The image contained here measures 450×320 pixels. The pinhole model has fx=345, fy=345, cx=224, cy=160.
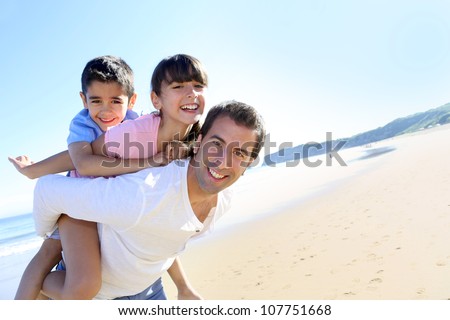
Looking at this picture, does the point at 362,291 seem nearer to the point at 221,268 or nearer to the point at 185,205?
the point at 221,268

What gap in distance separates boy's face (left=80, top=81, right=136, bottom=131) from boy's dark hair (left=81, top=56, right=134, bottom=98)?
4 centimetres

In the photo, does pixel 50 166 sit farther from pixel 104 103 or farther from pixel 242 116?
pixel 242 116

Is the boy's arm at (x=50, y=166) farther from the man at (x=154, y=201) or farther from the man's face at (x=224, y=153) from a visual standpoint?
the man's face at (x=224, y=153)

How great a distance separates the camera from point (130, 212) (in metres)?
2.07

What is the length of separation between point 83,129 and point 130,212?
1.37m

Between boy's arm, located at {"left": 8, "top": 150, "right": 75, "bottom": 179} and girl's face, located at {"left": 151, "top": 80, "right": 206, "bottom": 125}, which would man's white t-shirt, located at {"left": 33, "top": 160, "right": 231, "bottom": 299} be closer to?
boy's arm, located at {"left": 8, "top": 150, "right": 75, "bottom": 179}

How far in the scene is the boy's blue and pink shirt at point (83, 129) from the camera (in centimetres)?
300

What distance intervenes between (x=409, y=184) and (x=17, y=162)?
11911mm

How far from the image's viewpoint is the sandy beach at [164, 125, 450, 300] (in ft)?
16.0

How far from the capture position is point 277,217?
10.6 m

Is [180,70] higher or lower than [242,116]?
higher

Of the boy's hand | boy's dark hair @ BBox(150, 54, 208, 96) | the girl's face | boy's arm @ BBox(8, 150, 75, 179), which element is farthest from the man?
the boy's hand

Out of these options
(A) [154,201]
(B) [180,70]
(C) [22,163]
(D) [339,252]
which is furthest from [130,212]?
(D) [339,252]

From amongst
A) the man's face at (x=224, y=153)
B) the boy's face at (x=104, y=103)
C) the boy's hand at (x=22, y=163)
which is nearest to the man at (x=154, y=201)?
the man's face at (x=224, y=153)
